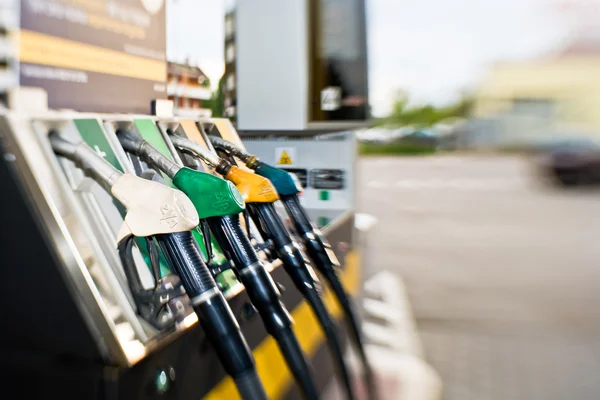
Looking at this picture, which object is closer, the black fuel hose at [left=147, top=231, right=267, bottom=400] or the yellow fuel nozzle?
the black fuel hose at [left=147, top=231, right=267, bottom=400]

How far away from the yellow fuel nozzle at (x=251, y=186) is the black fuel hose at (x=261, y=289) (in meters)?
0.10

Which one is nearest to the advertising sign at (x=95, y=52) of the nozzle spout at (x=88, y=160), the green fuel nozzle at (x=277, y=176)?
the nozzle spout at (x=88, y=160)

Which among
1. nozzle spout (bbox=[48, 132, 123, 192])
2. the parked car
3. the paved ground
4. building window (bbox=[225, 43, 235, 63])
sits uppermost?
building window (bbox=[225, 43, 235, 63])

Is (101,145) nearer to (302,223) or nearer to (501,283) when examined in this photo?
(302,223)

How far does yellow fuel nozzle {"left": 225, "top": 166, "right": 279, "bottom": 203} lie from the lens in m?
1.54

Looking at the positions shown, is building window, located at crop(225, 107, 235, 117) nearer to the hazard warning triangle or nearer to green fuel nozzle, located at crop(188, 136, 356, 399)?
the hazard warning triangle

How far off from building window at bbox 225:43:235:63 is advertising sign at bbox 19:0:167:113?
1.14 m

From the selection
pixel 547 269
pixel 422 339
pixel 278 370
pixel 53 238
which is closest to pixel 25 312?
pixel 53 238

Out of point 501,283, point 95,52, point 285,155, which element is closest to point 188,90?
point 285,155

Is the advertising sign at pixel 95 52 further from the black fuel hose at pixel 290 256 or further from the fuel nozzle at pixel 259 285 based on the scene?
the black fuel hose at pixel 290 256

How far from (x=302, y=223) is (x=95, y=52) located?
0.76m

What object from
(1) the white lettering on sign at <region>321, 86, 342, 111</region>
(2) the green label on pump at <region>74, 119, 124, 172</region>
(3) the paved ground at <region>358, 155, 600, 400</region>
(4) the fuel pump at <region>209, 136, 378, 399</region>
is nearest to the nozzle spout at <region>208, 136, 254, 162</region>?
(4) the fuel pump at <region>209, 136, 378, 399</region>

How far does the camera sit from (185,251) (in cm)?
119

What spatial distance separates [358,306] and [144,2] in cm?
217
